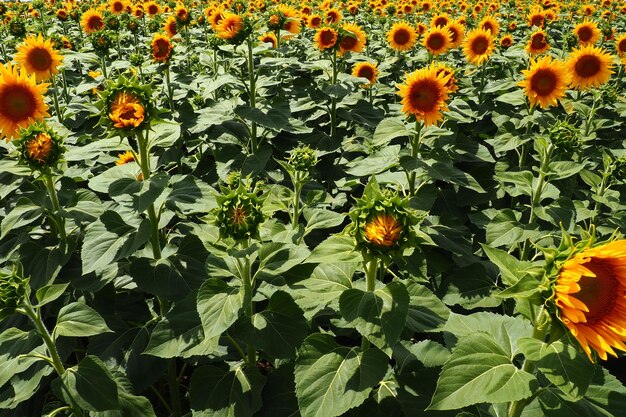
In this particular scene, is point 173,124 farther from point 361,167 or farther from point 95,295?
point 361,167

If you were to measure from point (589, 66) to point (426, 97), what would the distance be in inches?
108

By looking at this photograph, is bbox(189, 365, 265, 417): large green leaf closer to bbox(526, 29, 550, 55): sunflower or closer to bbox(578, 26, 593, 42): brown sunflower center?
bbox(526, 29, 550, 55): sunflower

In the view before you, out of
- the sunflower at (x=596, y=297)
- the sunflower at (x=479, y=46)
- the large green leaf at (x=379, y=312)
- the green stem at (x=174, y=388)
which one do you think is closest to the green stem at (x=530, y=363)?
the sunflower at (x=596, y=297)

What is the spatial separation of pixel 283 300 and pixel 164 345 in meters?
0.62

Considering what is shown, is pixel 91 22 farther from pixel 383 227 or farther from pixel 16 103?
pixel 383 227

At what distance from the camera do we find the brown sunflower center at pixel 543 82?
4.39 metres

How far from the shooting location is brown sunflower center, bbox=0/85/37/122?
3215 millimetres

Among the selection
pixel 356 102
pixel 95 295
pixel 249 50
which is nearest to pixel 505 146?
pixel 356 102

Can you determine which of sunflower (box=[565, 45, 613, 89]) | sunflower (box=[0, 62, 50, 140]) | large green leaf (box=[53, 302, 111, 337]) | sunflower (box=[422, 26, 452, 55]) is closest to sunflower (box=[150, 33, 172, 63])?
sunflower (box=[0, 62, 50, 140])

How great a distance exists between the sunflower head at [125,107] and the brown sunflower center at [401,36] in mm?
5129

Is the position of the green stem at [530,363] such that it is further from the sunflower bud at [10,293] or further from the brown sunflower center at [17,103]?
the brown sunflower center at [17,103]

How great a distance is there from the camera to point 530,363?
1.70 meters

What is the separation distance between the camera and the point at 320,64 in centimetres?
516

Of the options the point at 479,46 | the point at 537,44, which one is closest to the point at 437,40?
the point at 479,46
